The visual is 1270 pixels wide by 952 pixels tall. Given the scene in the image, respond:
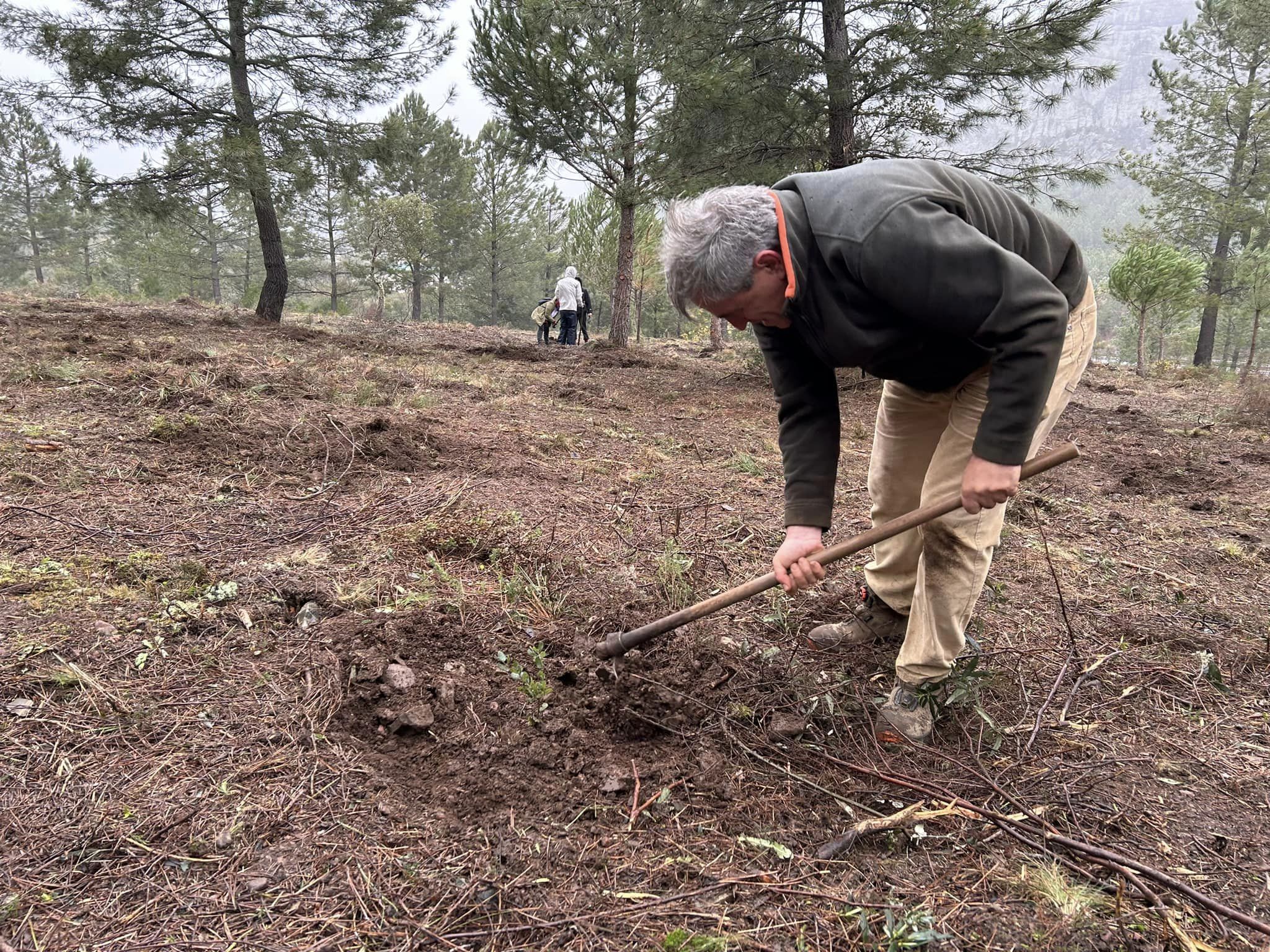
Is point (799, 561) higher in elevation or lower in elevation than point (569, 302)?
lower

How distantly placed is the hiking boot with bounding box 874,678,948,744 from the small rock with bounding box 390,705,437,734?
1307 mm

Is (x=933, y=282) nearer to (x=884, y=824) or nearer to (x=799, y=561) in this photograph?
(x=799, y=561)

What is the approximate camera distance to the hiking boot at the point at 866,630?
7.86ft

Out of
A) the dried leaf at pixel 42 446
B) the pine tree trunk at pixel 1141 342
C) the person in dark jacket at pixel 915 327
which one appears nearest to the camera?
the person in dark jacket at pixel 915 327

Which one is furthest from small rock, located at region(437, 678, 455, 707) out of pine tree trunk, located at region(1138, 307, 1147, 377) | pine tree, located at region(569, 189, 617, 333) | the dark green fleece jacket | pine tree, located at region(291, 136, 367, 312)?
pine tree trunk, located at region(1138, 307, 1147, 377)

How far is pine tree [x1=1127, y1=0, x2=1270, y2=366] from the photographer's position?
53.3ft

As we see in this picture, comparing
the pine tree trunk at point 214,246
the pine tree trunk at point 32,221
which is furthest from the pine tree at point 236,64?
the pine tree trunk at point 32,221

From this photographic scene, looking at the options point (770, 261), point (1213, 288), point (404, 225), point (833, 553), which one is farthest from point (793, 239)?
point (1213, 288)

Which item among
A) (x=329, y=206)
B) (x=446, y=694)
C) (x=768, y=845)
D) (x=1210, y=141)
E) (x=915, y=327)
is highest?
(x=1210, y=141)

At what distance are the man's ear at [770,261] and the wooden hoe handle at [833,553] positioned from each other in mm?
760

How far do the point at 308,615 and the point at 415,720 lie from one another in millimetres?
702

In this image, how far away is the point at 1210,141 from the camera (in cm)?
1731

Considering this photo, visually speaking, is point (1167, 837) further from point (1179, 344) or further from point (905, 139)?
point (1179, 344)

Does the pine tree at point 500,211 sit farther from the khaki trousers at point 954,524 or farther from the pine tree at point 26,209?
the khaki trousers at point 954,524
